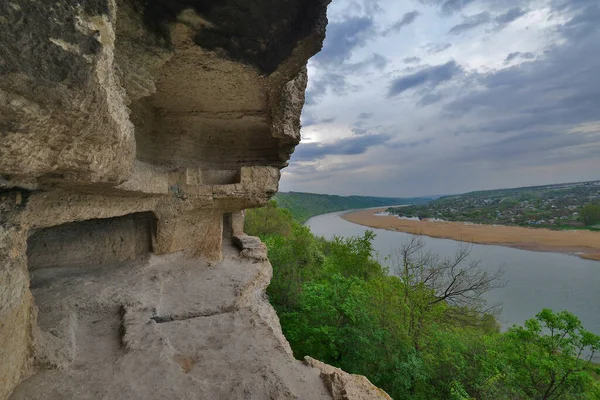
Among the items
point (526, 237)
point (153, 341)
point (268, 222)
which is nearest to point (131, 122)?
point (153, 341)

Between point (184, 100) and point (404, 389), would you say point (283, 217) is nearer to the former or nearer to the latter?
point (404, 389)

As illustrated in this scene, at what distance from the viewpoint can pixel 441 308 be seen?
9.41 metres

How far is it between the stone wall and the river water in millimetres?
12565

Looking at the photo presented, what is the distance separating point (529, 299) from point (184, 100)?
1658 centimetres

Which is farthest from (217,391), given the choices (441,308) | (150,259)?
(441,308)

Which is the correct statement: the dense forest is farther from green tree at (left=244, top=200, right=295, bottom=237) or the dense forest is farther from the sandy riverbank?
the sandy riverbank

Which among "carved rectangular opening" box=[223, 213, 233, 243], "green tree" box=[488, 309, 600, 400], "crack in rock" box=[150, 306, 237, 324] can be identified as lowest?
"green tree" box=[488, 309, 600, 400]

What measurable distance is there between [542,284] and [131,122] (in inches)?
776

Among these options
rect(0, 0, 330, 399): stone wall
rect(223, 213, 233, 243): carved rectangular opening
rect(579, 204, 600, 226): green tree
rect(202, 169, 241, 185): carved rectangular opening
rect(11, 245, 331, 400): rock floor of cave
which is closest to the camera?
rect(0, 0, 330, 399): stone wall

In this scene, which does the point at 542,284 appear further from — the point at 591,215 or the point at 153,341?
the point at 591,215

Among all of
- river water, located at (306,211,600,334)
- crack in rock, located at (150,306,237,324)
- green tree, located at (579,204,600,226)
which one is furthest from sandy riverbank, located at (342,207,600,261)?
crack in rock, located at (150,306,237,324)

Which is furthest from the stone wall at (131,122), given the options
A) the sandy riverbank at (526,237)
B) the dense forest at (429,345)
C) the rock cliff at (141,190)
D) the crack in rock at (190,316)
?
the sandy riverbank at (526,237)

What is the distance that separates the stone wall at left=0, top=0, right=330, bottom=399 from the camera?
129 cm

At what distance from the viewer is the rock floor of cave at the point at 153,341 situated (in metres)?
2.10
